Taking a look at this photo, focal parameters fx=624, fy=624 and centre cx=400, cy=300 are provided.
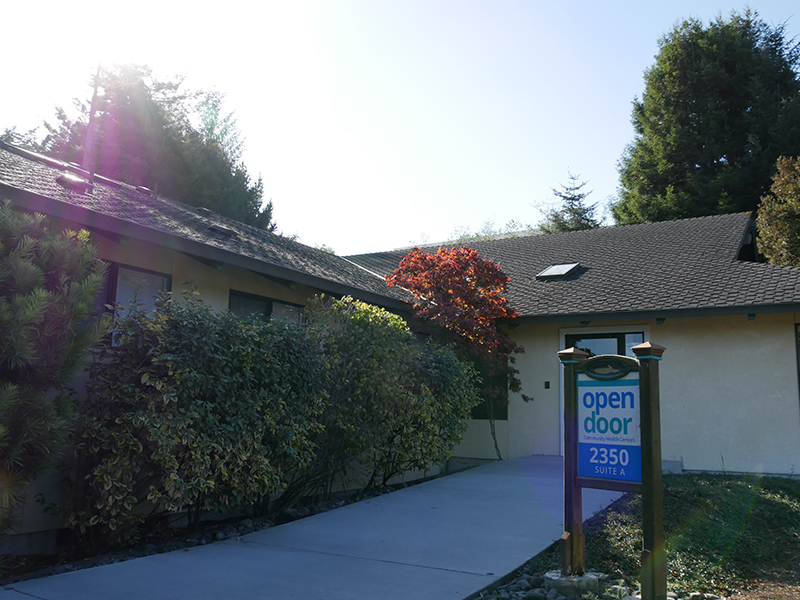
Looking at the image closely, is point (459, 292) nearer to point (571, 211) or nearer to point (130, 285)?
point (130, 285)

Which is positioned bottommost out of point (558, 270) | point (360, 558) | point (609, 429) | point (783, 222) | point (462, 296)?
point (360, 558)

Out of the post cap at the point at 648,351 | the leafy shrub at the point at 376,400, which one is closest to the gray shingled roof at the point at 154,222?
the leafy shrub at the point at 376,400

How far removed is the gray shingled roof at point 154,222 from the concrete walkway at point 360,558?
10.2 feet

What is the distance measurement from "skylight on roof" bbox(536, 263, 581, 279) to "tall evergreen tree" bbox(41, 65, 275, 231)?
59.3ft

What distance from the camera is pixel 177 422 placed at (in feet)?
16.9

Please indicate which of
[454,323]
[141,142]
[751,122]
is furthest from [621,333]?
[141,142]

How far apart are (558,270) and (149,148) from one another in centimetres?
1976

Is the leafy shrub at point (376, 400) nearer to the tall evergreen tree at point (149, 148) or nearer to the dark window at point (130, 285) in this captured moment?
the dark window at point (130, 285)

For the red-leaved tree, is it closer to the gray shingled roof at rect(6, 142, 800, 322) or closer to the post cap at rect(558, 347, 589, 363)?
the gray shingled roof at rect(6, 142, 800, 322)

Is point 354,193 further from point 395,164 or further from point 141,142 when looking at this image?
point 141,142

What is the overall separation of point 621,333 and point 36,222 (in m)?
9.85

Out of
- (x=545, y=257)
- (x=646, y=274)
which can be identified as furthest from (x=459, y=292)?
(x=545, y=257)

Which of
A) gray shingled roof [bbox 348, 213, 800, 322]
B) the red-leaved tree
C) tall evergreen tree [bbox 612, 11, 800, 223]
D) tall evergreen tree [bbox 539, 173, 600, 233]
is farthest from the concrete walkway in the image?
tall evergreen tree [bbox 539, 173, 600, 233]

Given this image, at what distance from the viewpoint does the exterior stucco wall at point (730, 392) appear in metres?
10.0
